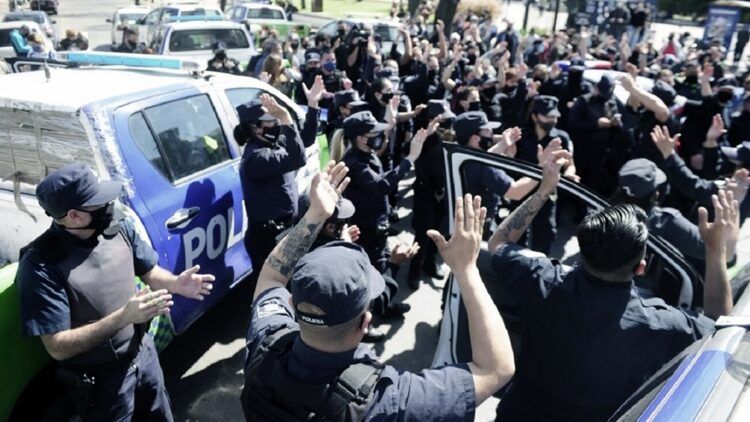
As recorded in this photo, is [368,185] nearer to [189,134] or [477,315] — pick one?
[189,134]

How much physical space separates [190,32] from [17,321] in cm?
974

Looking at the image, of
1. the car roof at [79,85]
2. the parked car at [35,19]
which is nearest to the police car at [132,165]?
Result: the car roof at [79,85]

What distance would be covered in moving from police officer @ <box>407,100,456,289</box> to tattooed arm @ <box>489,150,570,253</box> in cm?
200

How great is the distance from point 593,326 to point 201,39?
1058cm

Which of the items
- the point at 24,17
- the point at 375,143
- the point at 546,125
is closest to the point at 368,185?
the point at 375,143

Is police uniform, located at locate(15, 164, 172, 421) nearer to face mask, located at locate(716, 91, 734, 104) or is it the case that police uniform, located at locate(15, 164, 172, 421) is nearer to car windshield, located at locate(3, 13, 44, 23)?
face mask, located at locate(716, 91, 734, 104)

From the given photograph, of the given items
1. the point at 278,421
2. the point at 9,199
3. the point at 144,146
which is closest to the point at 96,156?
the point at 144,146

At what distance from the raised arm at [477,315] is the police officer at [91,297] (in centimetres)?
120

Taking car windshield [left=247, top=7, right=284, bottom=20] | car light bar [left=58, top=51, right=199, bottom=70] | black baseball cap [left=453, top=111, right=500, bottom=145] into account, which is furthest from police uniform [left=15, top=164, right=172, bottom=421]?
car windshield [left=247, top=7, right=284, bottom=20]

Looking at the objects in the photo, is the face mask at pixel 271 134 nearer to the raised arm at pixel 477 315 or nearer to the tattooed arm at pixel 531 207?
the tattooed arm at pixel 531 207

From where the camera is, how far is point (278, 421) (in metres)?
1.58

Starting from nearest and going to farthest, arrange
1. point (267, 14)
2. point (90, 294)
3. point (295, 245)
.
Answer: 1. point (295, 245)
2. point (90, 294)
3. point (267, 14)

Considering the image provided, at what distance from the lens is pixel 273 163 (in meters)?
3.57

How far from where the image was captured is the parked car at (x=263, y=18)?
15695 millimetres
